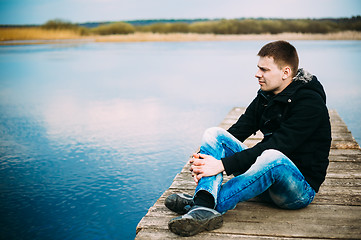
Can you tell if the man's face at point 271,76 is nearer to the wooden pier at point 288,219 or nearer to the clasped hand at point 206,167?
the clasped hand at point 206,167

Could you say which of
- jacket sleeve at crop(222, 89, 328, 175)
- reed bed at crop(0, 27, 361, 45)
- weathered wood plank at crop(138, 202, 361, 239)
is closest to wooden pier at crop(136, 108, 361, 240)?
weathered wood plank at crop(138, 202, 361, 239)

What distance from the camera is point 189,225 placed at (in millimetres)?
1923

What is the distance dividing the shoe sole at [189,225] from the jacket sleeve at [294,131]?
0.94ft

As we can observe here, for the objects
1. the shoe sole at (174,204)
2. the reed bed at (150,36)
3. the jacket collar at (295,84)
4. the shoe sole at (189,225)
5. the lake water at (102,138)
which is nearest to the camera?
the shoe sole at (189,225)

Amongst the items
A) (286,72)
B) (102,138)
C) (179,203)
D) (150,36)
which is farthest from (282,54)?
(150,36)

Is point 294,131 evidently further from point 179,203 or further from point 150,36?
point 150,36

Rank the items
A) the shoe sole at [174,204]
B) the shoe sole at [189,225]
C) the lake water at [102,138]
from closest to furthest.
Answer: the shoe sole at [189,225] → the shoe sole at [174,204] → the lake water at [102,138]

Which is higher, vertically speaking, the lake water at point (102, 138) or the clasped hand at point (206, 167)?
the clasped hand at point (206, 167)

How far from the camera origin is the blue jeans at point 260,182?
1.97m

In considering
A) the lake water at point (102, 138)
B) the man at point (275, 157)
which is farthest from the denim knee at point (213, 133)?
the lake water at point (102, 138)

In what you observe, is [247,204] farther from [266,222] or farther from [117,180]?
[117,180]

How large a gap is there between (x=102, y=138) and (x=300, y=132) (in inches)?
171

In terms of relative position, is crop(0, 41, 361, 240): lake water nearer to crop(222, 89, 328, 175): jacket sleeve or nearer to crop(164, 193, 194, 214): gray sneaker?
crop(164, 193, 194, 214): gray sneaker

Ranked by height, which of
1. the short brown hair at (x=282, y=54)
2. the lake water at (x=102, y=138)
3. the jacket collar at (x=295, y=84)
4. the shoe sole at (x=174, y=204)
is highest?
the short brown hair at (x=282, y=54)
